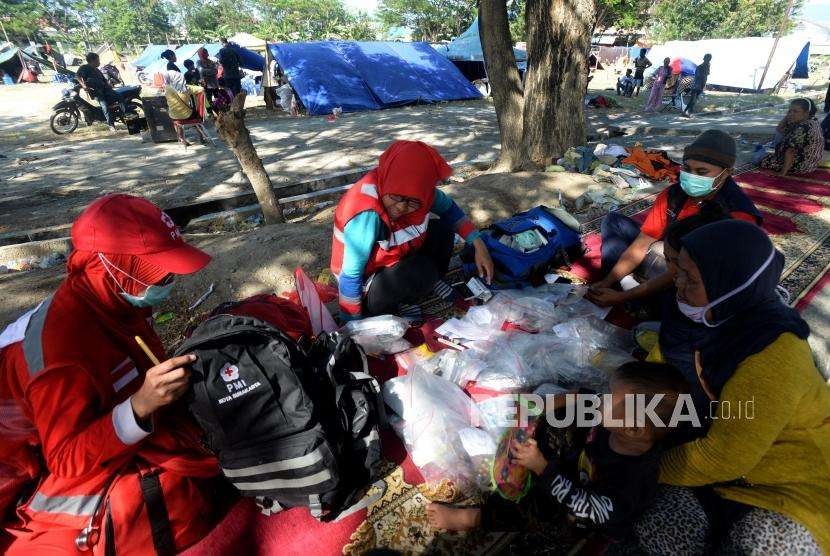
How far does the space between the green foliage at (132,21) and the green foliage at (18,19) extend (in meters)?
9.10

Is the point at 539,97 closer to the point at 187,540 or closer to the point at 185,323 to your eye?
the point at 185,323

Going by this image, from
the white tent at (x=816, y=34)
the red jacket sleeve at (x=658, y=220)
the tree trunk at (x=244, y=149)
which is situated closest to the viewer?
the red jacket sleeve at (x=658, y=220)

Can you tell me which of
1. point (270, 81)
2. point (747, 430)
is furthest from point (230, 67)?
point (747, 430)

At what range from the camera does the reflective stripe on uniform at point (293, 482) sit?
156cm

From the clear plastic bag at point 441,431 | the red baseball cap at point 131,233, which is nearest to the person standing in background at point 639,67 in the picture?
the clear plastic bag at point 441,431

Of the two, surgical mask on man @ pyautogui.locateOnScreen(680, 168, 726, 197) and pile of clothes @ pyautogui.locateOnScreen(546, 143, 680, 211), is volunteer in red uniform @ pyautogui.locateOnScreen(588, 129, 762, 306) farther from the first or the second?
pile of clothes @ pyautogui.locateOnScreen(546, 143, 680, 211)

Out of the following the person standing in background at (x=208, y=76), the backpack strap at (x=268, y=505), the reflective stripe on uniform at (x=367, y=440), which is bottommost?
the backpack strap at (x=268, y=505)

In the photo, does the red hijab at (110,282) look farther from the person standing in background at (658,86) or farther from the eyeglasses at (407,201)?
the person standing in background at (658,86)

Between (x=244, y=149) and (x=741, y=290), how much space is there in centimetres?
387

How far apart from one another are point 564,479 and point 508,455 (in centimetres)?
25

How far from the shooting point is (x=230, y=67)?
38.9 ft

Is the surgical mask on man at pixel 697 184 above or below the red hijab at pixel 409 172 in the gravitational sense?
below

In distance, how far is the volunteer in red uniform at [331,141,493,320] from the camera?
7.62 feet

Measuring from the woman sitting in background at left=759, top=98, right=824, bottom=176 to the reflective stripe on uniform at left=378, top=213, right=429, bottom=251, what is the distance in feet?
18.8
